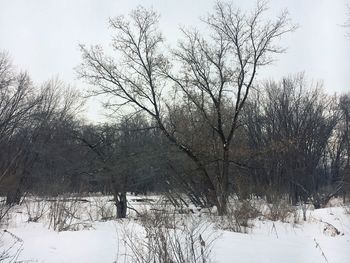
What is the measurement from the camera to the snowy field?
7.41 m

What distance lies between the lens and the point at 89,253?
7.73m

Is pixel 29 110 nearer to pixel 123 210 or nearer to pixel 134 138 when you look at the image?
pixel 134 138

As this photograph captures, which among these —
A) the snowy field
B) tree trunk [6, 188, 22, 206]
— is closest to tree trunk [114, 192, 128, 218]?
the snowy field

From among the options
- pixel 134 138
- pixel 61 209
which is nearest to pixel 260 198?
pixel 61 209

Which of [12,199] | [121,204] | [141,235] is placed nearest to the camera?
[141,235]

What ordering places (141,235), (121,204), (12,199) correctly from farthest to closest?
(121,204) → (12,199) → (141,235)

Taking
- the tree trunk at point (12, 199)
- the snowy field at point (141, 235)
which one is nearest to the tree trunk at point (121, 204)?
the snowy field at point (141, 235)

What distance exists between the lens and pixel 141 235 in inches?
344

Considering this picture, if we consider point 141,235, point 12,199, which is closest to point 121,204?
point 12,199

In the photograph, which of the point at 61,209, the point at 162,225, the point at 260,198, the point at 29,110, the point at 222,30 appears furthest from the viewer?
the point at 29,110

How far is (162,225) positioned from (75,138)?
17.3m

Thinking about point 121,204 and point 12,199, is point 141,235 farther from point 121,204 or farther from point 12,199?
point 121,204

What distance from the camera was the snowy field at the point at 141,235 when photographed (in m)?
7.41

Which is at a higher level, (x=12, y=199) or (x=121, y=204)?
(x=12, y=199)
